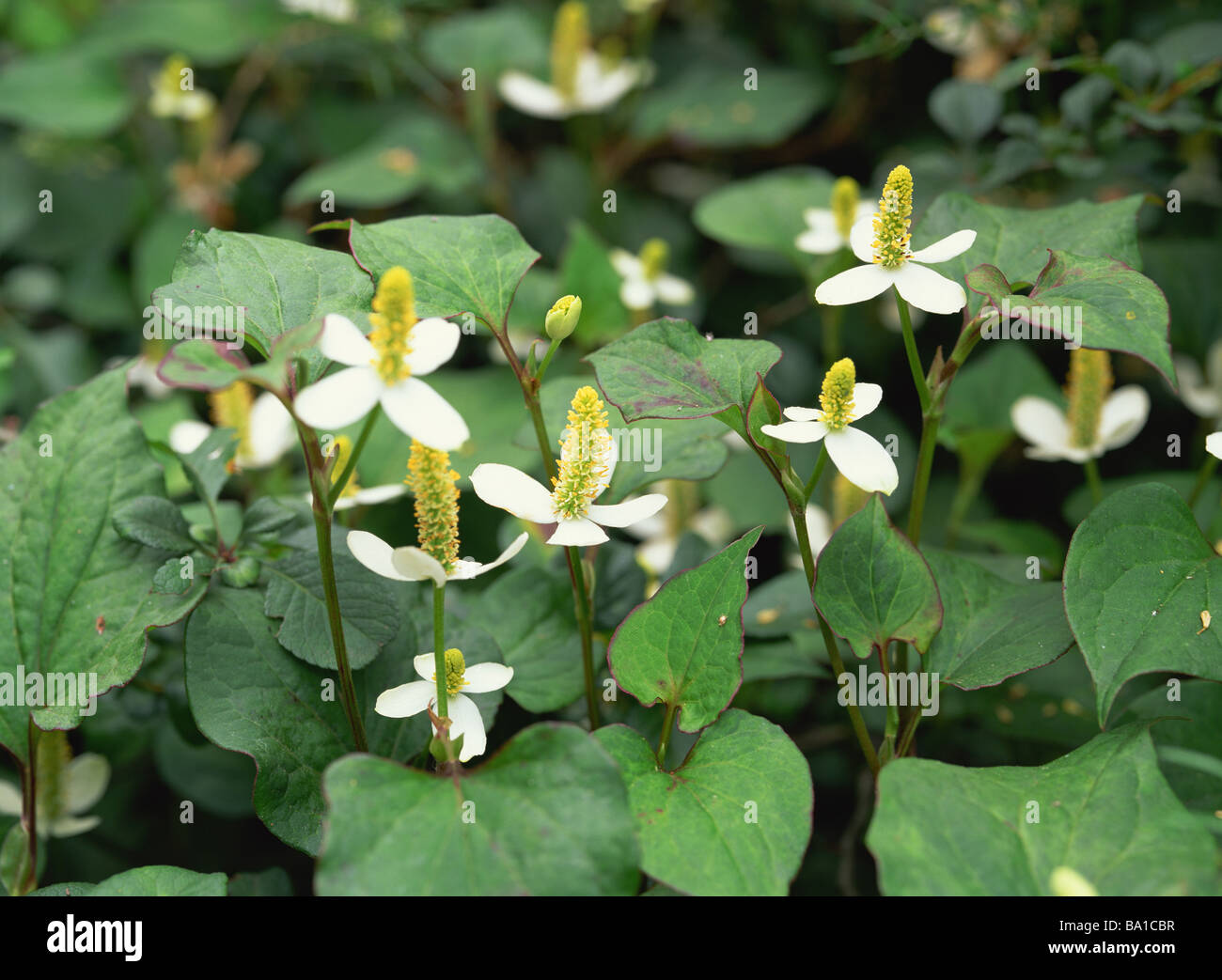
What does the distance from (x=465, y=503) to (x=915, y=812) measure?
63cm

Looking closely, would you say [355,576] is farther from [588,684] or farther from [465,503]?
[465,503]

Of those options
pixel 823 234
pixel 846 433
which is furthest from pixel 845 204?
pixel 846 433

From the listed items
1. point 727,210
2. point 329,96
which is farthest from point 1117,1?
point 329,96

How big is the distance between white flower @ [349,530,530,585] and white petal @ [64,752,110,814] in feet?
1.30

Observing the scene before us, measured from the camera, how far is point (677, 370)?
62 centimetres

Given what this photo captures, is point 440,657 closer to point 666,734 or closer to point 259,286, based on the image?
point 666,734

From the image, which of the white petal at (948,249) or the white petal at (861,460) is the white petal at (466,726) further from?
the white petal at (948,249)

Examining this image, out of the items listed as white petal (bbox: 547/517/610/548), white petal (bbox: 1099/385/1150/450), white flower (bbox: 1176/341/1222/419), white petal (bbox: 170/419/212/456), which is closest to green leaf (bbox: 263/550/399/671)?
white petal (bbox: 547/517/610/548)

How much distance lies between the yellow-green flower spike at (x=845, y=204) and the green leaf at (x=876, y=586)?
0.42 metres

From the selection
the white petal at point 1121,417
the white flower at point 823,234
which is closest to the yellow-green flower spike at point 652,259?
the white flower at point 823,234

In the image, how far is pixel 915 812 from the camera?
495 mm

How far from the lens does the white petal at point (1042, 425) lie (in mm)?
879

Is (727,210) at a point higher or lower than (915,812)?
higher

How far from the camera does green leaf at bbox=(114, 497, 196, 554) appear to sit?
0.65m
